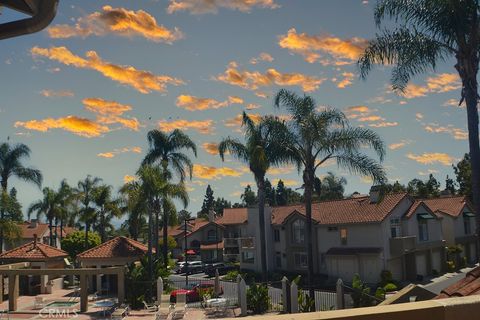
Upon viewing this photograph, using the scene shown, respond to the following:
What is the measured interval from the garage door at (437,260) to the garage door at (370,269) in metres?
9.63

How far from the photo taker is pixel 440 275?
47.2 m

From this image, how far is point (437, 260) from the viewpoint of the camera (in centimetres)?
4962

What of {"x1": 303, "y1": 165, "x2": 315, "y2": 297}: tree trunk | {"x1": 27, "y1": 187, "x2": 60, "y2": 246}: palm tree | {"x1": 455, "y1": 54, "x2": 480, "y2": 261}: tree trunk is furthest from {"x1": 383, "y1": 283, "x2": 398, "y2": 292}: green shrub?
{"x1": 27, "y1": 187, "x2": 60, "y2": 246}: palm tree

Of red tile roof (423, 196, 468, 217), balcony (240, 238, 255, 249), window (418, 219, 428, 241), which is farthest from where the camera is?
red tile roof (423, 196, 468, 217)

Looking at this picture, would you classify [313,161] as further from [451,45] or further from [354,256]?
[354,256]

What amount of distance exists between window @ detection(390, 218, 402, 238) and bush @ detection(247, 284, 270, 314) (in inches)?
767

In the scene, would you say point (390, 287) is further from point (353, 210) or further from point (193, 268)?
point (193, 268)

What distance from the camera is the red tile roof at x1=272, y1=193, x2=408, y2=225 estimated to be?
44.6 meters

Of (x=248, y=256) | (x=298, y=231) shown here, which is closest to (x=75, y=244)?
(x=248, y=256)

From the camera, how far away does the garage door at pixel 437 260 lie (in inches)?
1923

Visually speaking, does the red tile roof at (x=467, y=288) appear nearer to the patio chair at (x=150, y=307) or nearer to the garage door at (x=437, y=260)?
the patio chair at (x=150, y=307)

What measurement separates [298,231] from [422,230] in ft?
41.9

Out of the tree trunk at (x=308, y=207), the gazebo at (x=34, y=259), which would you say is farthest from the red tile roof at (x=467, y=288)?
the gazebo at (x=34, y=259)

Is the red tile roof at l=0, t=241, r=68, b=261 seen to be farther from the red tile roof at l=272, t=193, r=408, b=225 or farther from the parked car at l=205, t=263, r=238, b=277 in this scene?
the red tile roof at l=272, t=193, r=408, b=225
